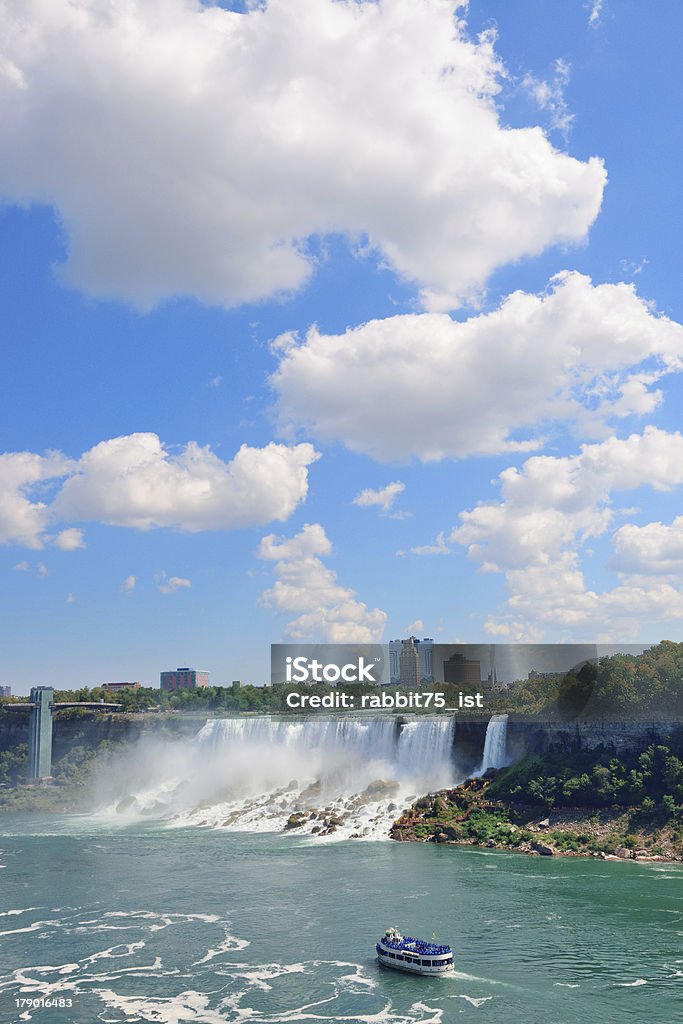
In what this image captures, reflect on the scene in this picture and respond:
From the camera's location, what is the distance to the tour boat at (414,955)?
4050cm

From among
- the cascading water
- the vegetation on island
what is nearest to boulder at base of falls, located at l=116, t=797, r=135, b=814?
the cascading water

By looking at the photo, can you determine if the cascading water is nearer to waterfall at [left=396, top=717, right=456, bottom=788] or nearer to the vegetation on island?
waterfall at [left=396, top=717, right=456, bottom=788]

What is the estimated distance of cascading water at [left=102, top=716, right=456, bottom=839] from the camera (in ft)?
280

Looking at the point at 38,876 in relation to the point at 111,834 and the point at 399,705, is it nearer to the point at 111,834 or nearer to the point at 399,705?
the point at 111,834

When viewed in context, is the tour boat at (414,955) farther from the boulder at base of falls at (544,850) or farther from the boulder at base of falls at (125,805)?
the boulder at base of falls at (125,805)

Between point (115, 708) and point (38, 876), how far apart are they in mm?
72930

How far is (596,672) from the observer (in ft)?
286

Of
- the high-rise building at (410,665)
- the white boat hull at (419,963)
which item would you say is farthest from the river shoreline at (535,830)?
the high-rise building at (410,665)

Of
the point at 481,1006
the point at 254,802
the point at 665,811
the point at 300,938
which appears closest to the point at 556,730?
the point at 665,811

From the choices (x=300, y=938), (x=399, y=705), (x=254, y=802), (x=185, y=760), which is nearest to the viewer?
(x=300, y=938)

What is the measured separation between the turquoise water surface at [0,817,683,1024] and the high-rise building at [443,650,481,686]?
85653mm

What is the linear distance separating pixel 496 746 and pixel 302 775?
24457mm

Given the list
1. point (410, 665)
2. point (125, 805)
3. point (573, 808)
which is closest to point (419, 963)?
point (573, 808)

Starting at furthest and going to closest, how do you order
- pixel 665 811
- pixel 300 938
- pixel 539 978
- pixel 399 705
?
Answer: pixel 399 705
pixel 665 811
pixel 300 938
pixel 539 978
